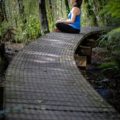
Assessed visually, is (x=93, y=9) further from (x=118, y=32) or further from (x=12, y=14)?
(x=118, y=32)

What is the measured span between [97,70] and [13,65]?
12.4ft

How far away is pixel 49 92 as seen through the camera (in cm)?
488

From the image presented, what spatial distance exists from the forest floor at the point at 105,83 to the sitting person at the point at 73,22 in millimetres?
1176

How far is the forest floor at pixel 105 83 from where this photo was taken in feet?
22.4

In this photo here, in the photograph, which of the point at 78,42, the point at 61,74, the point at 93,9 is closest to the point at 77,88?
the point at 61,74

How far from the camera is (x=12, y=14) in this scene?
73.3ft

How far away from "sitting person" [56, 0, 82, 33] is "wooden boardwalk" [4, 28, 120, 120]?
3042mm

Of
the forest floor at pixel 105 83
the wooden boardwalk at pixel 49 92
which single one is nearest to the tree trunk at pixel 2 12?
the forest floor at pixel 105 83

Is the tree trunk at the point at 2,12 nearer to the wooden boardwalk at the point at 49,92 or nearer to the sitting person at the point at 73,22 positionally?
the sitting person at the point at 73,22

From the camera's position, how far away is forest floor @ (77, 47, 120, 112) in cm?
683

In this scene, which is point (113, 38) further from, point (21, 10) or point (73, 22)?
point (21, 10)

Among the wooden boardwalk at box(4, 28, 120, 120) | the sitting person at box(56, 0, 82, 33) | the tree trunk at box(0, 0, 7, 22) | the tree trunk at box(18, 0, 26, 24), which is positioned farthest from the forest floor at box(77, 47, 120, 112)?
the tree trunk at box(0, 0, 7, 22)

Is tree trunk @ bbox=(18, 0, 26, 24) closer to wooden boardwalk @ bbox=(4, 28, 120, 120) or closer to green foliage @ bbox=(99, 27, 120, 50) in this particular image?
green foliage @ bbox=(99, 27, 120, 50)

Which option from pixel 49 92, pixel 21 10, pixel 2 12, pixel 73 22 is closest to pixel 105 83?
pixel 73 22
